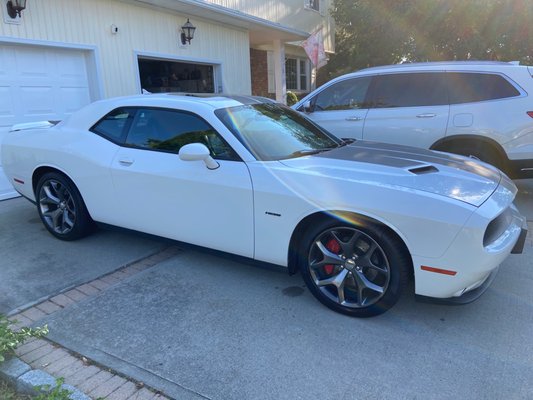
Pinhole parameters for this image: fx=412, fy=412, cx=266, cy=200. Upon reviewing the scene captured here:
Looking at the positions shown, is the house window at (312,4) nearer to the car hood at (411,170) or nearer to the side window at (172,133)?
the side window at (172,133)

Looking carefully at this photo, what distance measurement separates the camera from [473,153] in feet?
18.8

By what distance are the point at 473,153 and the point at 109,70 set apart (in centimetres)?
664

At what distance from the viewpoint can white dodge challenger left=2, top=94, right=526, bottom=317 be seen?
8.94ft

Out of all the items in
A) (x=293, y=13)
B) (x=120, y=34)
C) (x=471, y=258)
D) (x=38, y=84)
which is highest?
(x=293, y=13)

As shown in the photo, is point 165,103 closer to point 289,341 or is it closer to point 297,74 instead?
point 289,341

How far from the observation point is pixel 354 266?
118 inches

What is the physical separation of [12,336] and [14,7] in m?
5.63

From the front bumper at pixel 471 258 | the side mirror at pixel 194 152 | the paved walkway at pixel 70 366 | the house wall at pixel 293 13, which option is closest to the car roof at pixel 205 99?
the side mirror at pixel 194 152

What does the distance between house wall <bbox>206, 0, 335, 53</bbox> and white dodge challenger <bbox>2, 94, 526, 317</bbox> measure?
716 cm

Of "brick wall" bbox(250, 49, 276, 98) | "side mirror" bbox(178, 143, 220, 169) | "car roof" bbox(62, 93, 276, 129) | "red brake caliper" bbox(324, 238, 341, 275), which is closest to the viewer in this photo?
"red brake caliper" bbox(324, 238, 341, 275)

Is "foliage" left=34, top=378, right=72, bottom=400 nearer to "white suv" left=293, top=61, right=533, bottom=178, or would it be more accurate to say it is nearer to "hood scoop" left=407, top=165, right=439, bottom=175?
"hood scoop" left=407, top=165, right=439, bottom=175

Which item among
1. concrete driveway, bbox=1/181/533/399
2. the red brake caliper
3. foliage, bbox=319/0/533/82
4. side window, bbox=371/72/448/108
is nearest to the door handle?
concrete driveway, bbox=1/181/533/399

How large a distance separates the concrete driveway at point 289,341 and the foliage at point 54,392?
1.04ft

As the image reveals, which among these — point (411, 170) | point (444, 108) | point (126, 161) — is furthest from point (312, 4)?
point (411, 170)
